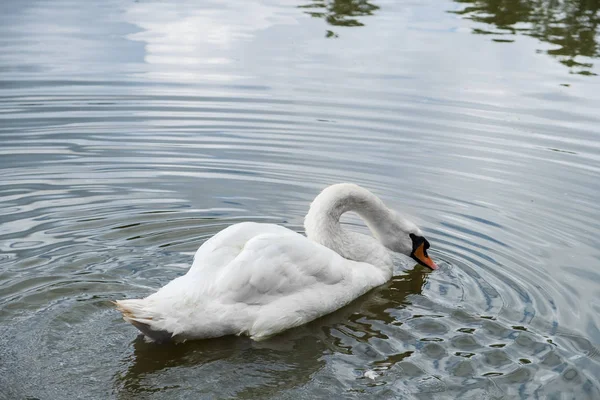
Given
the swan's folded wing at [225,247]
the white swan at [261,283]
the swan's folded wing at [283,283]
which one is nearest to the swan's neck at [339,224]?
the white swan at [261,283]

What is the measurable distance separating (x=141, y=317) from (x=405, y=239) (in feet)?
9.98

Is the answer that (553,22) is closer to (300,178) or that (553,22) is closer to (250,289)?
(300,178)

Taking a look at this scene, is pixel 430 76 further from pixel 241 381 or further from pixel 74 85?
pixel 241 381

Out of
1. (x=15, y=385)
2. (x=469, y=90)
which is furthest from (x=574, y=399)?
(x=469, y=90)

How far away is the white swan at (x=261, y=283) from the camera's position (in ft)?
19.6

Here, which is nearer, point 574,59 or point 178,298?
point 178,298

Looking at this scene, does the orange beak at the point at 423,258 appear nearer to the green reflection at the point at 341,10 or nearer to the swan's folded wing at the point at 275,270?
the swan's folded wing at the point at 275,270

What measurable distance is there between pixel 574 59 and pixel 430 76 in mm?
3042

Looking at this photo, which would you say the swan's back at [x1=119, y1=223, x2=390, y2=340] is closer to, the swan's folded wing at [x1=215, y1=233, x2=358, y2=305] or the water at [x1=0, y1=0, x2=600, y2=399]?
the swan's folded wing at [x1=215, y1=233, x2=358, y2=305]

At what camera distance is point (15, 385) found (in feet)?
17.6

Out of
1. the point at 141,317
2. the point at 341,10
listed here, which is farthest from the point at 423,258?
the point at 341,10

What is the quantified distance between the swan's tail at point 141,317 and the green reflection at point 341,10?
12.1m

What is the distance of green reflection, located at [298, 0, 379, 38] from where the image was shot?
17511 millimetres

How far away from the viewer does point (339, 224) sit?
7.97m
